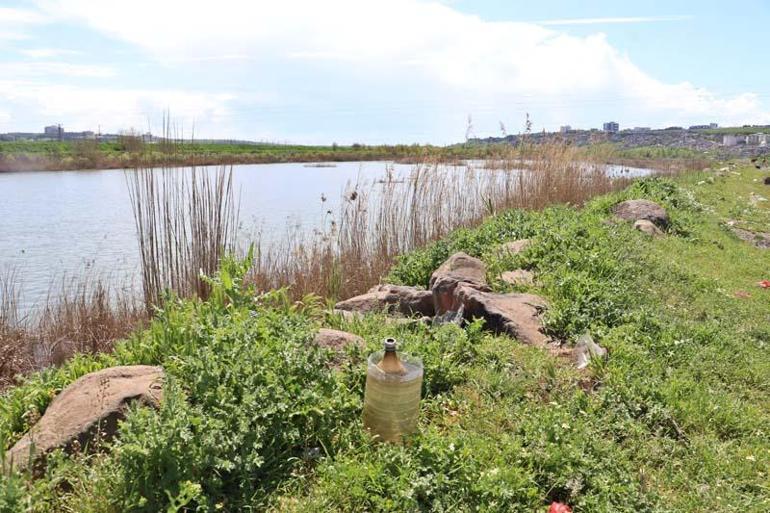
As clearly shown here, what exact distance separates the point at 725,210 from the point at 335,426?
1134 centimetres

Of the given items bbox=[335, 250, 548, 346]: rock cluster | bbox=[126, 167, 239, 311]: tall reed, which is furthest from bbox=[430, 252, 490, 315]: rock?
bbox=[126, 167, 239, 311]: tall reed

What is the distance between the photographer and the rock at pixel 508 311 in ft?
12.9

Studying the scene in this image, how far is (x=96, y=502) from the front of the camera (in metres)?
2.06

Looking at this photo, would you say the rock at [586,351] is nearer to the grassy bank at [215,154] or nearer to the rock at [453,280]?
the rock at [453,280]

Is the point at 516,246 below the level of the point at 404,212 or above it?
below

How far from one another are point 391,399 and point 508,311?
186 centimetres

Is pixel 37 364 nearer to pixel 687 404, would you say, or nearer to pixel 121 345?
pixel 121 345

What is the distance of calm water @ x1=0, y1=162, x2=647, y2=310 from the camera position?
289 inches

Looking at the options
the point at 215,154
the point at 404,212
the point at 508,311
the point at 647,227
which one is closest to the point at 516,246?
the point at 508,311

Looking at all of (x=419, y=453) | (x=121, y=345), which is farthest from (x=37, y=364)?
(x=419, y=453)

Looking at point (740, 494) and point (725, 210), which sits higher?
point (725, 210)

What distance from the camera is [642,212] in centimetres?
805

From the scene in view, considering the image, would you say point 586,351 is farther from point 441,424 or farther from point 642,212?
point 642,212

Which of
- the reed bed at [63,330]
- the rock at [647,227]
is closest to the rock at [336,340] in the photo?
the reed bed at [63,330]
